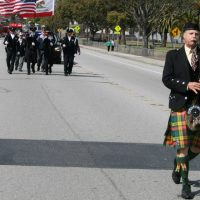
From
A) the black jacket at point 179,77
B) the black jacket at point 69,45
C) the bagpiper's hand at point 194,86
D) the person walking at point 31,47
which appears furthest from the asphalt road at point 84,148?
the person walking at point 31,47

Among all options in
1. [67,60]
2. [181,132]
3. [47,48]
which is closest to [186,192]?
[181,132]

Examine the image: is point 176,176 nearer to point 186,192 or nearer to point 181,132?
point 186,192

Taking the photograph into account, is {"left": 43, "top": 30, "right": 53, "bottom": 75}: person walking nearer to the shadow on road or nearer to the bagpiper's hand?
the shadow on road

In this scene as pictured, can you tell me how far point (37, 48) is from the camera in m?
27.6

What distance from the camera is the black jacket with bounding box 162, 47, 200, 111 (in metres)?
6.52

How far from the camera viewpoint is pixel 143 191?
687 cm

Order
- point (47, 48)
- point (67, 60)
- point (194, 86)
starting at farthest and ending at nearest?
point (47, 48) < point (67, 60) < point (194, 86)

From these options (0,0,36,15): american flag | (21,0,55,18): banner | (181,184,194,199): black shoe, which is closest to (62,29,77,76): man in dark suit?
(0,0,36,15): american flag

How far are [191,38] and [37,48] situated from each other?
2142 cm

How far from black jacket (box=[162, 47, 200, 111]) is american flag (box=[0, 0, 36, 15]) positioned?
31792 mm

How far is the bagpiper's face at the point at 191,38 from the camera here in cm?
655

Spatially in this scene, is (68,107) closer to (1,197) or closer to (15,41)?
(1,197)

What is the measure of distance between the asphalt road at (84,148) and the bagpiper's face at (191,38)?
5.13 feet

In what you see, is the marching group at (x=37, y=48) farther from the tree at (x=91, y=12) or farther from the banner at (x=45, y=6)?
the tree at (x=91, y=12)
